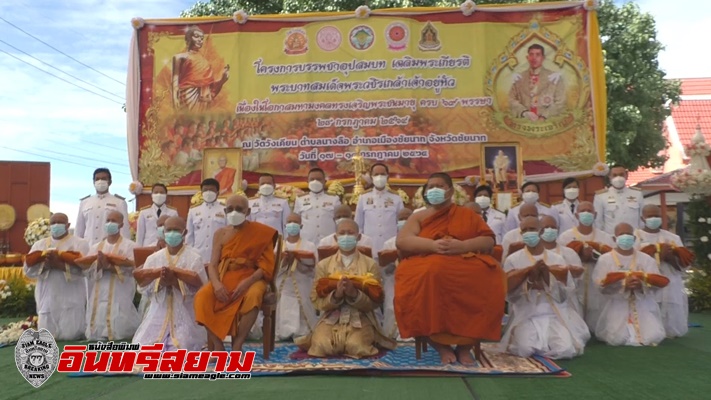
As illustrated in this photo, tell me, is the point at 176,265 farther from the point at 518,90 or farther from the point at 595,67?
the point at 595,67

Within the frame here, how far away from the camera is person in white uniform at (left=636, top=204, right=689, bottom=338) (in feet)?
23.0

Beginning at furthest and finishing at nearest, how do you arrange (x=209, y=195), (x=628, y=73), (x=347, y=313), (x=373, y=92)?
1. (x=628, y=73)
2. (x=373, y=92)
3. (x=209, y=195)
4. (x=347, y=313)

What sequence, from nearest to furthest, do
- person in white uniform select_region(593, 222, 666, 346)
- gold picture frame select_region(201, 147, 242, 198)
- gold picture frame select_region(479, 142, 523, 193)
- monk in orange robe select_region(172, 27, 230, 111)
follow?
person in white uniform select_region(593, 222, 666, 346) → gold picture frame select_region(479, 142, 523, 193) → gold picture frame select_region(201, 147, 242, 198) → monk in orange robe select_region(172, 27, 230, 111)

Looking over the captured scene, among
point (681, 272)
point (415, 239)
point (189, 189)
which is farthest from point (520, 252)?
point (189, 189)

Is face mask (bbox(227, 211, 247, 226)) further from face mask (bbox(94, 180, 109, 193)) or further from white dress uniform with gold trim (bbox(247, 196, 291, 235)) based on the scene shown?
face mask (bbox(94, 180, 109, 193))

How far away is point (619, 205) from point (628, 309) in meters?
2.14

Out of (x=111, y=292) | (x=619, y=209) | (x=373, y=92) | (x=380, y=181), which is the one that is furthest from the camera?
(x=373, y=92)

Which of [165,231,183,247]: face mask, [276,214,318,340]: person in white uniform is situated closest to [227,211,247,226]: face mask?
[165,231,183,247]: face mask

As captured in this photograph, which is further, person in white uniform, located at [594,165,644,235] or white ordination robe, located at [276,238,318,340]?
person in white uniform, located at [594,165,644,235]

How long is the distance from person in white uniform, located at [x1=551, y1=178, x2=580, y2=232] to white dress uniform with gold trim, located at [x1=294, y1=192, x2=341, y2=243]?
3100 mm

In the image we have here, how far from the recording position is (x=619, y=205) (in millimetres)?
8234

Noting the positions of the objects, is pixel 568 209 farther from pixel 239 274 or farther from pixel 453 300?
pixel 239 274

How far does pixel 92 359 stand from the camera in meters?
5.04

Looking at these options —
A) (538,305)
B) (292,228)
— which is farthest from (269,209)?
(538,305)
